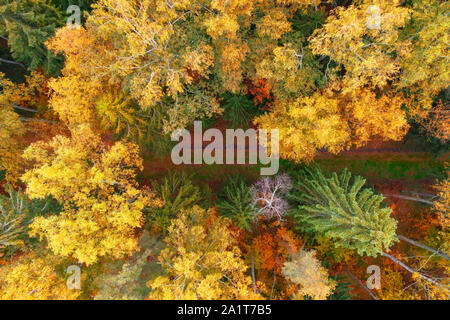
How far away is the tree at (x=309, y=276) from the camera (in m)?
15.5

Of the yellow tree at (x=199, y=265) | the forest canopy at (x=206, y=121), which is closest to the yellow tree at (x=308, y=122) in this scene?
the forest canopy at (x=206, y=121)

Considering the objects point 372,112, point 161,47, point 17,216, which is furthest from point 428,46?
point 17,216

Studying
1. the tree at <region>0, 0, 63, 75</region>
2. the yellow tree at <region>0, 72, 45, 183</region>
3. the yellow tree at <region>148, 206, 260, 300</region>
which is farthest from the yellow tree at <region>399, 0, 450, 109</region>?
the yellow tree at <region>0, 72, 45, 183</region>

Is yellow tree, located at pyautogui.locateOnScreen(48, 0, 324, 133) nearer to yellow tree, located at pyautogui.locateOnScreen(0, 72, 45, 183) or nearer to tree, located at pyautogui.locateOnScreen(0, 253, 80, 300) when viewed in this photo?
yellow tree, located at pyautogui.locateOnScreen(0, 72, 45, 183)

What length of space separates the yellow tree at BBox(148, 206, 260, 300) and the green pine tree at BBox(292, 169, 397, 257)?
5.41 metres

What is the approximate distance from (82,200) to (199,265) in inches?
317

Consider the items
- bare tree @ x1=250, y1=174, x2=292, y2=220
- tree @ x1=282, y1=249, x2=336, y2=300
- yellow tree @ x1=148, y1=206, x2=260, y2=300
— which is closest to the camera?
yellow tree @ x1=148, y1=206, x2=260, y2=300

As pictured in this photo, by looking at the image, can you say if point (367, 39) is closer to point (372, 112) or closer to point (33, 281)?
point (372, 112)

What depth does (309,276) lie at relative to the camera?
16.0m

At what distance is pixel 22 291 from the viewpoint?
46.8 feet

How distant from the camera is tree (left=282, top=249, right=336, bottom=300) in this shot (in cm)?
1545

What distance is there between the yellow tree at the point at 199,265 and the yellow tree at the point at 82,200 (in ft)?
8.86

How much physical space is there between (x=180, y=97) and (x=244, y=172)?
8.44 meters
